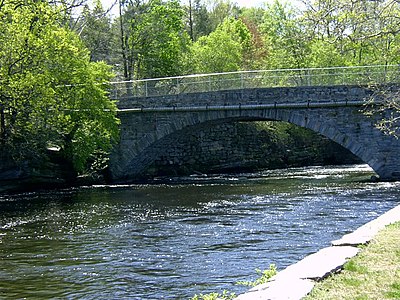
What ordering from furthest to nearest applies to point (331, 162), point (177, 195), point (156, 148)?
point (331, 162), point (156, 148), point (177, 195)

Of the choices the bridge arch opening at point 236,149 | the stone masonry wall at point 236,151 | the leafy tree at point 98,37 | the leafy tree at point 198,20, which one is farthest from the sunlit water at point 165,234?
the leafy tree at point 198,20

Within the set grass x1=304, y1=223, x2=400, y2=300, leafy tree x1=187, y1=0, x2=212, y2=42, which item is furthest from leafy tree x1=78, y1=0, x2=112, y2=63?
grass x1=304, y1=223, x2=400, y2=300

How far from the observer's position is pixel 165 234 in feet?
46.6

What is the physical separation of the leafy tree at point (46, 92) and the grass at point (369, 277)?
615 inches

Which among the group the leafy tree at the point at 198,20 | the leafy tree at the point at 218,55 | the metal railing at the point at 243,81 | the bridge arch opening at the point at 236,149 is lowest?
the bridge arch opening at the point at 236,149

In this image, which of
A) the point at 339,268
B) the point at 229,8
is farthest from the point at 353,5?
the point at 229,8

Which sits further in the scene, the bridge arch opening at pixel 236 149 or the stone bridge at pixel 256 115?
the bridge arch opening at pixel 236 149

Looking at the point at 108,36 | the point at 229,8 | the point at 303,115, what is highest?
the point at 229,8

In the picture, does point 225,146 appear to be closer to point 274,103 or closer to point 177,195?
point 274,103

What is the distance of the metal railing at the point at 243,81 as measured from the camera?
24172mm

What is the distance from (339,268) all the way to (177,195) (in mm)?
15539

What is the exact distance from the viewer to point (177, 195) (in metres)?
22.1

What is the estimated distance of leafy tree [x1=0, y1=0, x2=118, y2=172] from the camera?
2128 cm

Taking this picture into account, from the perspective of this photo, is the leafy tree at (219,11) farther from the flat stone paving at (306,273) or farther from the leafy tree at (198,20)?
the flat stone paving at (306,273)
